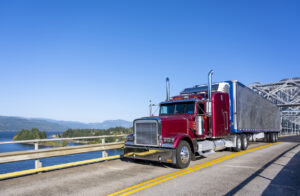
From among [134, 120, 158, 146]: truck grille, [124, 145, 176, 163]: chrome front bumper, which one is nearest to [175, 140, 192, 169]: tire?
[124, 145, 176, 163]: chrome front bumper

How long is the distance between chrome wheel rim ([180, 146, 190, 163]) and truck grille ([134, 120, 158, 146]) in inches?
42.0

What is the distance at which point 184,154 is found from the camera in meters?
8.80

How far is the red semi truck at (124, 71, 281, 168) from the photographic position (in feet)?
28.1

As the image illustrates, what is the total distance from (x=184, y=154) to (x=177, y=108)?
8.40 feet

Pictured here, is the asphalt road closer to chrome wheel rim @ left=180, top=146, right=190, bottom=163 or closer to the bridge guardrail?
chrome wheel rim @ left=180, top=146, right=190, bottom=163

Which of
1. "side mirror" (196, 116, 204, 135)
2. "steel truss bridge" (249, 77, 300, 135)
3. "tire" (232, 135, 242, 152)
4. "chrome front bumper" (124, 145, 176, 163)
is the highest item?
"steel truss bridge" (249, 77, 300, 135)

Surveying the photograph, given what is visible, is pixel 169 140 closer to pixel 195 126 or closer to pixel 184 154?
pixel 184 154

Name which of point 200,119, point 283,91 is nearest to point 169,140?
point 200,119

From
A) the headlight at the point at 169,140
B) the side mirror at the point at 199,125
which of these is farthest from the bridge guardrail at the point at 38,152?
the side mirror at the point at 199,125

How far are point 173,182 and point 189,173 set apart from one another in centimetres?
137

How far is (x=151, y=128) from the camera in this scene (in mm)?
8773

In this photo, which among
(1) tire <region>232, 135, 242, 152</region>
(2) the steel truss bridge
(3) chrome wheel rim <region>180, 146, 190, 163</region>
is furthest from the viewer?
(2) the steel truss bridge

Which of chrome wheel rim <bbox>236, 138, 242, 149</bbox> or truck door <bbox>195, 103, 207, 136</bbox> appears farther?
chrome wheel rim <bbox>236, 138, 242, 149</bbox>

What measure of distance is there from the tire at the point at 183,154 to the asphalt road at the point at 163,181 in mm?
280
